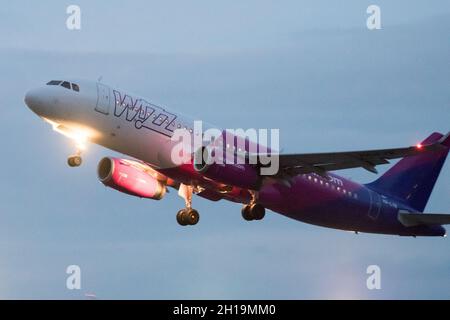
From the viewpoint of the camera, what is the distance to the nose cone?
1941 inches

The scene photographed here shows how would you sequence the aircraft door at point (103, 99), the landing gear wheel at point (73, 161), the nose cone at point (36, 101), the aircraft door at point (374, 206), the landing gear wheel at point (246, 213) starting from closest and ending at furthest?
the nose cone at point (36, 101)
the aircraft door at point (103, 99)
the landing gear wheel at point (73, 161)
the landing gear wheel at point (246, 213)
the aircraft door at point (374, 206)

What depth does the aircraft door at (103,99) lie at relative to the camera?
164 ft

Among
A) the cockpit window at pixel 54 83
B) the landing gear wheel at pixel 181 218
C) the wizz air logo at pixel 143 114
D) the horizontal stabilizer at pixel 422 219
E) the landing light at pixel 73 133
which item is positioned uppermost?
the cockpit window at pixel 54 83

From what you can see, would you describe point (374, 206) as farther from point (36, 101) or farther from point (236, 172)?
point (36, 101)

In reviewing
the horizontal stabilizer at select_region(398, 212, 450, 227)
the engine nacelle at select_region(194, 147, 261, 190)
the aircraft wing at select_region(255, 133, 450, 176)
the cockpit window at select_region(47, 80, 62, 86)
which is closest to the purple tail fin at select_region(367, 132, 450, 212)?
the horizontal stabilizer at select_region(398, 212, 450, 227)

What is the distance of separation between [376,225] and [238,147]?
38.9 ft

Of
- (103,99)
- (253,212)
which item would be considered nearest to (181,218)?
(253,212)

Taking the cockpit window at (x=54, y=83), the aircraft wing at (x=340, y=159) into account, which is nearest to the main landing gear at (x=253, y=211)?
the aircraft wing at (x=340, y=159)

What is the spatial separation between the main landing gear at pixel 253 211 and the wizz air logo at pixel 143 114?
20.9ft

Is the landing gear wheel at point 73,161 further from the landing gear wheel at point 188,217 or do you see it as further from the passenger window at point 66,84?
the landing gear wheel at point 188,217

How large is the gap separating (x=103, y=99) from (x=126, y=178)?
265 inches

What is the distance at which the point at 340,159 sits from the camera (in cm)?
5216
